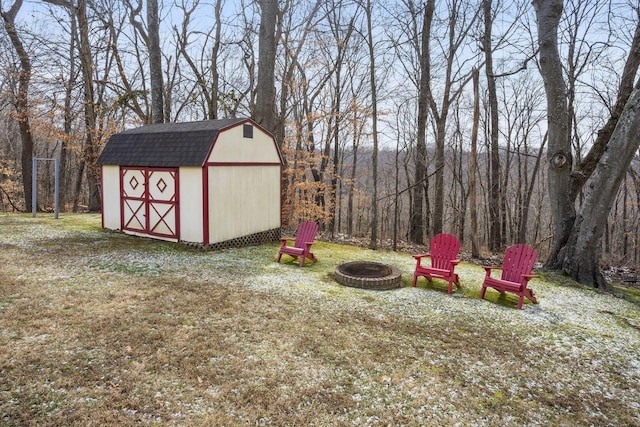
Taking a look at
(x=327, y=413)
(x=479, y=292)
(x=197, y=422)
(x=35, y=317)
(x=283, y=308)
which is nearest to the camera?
(x=197, y=422)

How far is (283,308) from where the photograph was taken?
531 cm

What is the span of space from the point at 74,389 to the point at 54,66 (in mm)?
16805

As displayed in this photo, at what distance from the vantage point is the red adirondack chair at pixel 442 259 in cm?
631

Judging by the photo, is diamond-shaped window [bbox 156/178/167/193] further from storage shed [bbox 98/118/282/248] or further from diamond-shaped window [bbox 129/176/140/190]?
diamond-shaped window [bbox 129/176/140/190]

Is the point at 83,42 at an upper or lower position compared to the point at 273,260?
upper

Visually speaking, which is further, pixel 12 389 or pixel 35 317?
pixel 35 317

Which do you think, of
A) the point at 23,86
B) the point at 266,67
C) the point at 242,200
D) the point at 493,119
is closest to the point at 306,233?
the point at 242,200

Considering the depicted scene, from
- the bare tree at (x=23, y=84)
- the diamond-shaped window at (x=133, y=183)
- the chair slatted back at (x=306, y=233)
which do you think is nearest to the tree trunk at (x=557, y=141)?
the chair slatted back at (x=306, y=233)

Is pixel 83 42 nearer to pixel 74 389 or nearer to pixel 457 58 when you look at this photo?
pixel 457 58

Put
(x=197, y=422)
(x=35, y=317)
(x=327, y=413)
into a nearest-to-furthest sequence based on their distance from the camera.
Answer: (x=197, y=422) → (x=327, y=413) → (x=35, y=317)

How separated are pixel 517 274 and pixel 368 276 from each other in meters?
2.37

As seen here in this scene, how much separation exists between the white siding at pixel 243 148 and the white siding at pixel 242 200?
203 mm

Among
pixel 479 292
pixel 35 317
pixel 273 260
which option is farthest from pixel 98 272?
pixel 479 292

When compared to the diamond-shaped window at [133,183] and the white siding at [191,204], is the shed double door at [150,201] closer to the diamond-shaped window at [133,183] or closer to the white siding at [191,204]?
the diamond-shaped window at [133,183]
